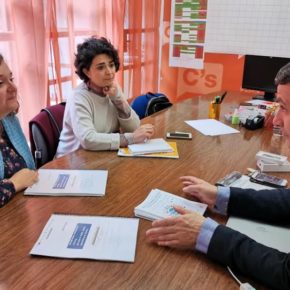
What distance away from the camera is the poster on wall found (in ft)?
12.6

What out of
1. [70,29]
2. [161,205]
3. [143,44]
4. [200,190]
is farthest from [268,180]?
[143,44]

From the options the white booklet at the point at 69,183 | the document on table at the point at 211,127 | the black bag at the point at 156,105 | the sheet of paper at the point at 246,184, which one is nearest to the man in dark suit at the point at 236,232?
the sheet of paper at the point at 246,184

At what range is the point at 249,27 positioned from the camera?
11.6ft

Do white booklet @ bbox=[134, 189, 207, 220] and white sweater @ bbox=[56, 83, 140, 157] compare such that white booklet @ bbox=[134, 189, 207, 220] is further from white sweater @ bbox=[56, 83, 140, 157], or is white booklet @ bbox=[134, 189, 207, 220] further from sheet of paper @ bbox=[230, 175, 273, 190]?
white sweater @ bbox=[56, 83, 140, 157]

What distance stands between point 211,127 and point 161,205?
3.59ft

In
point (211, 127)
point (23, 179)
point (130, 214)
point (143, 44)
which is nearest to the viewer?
point (130, 214)

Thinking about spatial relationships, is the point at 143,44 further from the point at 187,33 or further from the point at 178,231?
the point at 178,231

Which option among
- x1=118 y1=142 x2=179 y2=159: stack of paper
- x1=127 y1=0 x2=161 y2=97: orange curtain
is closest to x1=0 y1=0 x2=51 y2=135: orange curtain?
x1=118 y1=142 x2=179 y2=159: stack of paper

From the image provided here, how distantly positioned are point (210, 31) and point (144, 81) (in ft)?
3.14

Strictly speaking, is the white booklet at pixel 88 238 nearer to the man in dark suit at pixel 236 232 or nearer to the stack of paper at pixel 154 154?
the man in dark suit at pixel 236 232

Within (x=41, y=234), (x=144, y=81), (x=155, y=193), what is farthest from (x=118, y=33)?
(x=41, y=234)

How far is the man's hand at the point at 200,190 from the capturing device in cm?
121

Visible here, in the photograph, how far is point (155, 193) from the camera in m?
1.29

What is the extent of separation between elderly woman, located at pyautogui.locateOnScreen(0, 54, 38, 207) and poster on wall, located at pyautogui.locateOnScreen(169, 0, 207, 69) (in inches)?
114
